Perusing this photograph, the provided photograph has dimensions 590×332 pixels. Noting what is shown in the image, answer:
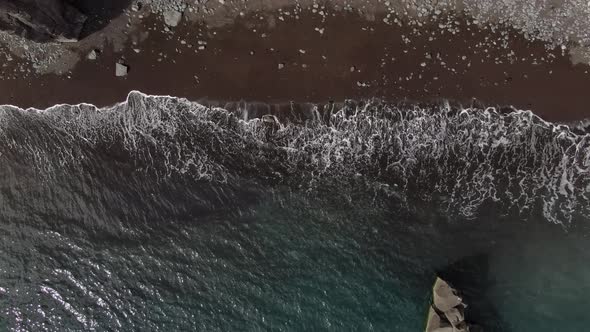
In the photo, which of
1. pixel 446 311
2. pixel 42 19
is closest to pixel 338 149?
pixel 446 311

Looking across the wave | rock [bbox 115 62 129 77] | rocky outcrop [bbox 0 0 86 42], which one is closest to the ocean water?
the wave

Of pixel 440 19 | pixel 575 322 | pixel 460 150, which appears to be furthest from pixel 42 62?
pixel 575 322

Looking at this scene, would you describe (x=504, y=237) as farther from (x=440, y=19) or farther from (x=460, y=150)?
(x=440, y=19)

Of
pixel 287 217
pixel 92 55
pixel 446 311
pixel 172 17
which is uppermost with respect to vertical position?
pixel 172 17

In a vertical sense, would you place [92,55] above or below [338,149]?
above

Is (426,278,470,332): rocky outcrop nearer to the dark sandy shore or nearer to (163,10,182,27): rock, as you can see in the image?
the dark sandy shore

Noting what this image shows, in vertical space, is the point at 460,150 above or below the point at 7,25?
below

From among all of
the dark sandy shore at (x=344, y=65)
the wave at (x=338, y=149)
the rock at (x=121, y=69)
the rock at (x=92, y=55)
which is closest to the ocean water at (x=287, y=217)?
the wave at (x=338, y=149)

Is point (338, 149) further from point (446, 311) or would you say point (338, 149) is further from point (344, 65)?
point (446, 311)
